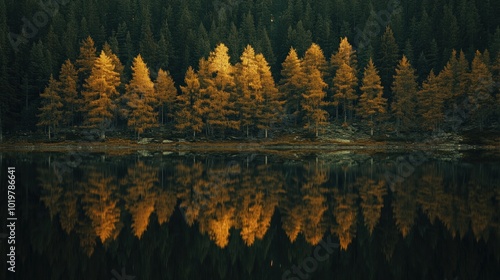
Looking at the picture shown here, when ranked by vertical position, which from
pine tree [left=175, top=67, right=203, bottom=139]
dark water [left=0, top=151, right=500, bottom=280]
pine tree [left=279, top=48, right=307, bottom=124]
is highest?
pine tree [left=279, top=48, right=307, bottom=124]

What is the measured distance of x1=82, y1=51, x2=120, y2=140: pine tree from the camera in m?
78.9

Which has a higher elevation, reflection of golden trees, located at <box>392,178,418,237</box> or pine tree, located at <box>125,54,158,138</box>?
pine tree, located at <box>125,54,158,138</box>

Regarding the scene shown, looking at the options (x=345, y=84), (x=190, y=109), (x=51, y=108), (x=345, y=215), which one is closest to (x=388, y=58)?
(x=345, y=84)

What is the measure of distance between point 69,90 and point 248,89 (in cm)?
2658

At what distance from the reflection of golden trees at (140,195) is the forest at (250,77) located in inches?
1624

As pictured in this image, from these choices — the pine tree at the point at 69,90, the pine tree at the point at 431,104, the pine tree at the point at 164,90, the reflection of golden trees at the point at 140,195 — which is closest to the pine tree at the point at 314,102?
the pine tree at the point at 431,104

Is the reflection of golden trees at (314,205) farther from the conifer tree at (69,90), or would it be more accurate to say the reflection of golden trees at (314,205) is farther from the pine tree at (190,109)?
the conifer tree at (69,90)

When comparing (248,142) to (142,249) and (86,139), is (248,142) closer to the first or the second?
(86,139)

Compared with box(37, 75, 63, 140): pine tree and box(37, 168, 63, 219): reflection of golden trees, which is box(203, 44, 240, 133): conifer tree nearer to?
box(37, 75, 63, 140): pine tree

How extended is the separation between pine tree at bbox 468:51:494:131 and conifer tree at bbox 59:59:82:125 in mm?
56941

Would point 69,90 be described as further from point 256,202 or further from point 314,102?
point 256,202

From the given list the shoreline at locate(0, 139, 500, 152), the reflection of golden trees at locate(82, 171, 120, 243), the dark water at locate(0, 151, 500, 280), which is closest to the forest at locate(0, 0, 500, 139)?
the shoreline at locate(0, 139, 500, 152)

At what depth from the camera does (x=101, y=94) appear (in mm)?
79688

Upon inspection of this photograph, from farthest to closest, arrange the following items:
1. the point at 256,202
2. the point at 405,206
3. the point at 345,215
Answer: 1. the point at 256,202
2. the point at 405,206
3. the point at 345,215
